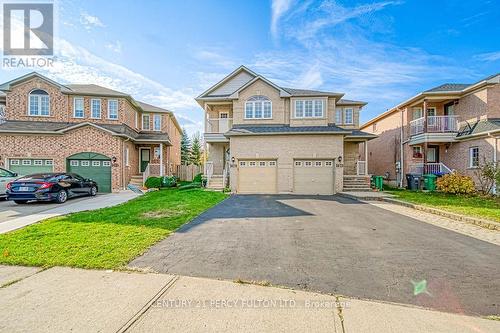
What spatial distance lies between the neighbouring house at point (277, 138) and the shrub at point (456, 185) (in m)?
4.41

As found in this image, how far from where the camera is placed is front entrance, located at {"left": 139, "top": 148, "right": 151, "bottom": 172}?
22.0 meters

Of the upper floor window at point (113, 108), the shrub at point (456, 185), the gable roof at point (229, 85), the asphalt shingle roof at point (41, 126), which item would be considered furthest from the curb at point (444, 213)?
the upper floor window at point (113, 108)

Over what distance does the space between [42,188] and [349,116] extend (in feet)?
70.9

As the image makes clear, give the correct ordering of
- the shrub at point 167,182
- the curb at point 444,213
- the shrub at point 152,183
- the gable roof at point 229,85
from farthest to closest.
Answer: the gable roof at point 229,85
the shrub at point 167,182
the shrub at point 152,183
the curb at point 444,213

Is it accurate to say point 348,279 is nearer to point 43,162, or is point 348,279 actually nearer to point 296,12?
point 296,12

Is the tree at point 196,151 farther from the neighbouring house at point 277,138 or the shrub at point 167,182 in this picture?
the neighbouring house at point 277,138

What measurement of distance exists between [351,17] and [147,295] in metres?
15.3

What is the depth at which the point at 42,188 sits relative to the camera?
35.4 feet

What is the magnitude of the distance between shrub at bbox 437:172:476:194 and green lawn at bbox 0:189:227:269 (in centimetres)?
1571

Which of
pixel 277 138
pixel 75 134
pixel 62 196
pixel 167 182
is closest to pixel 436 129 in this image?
pixel 277 138

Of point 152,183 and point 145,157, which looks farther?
point 145,157

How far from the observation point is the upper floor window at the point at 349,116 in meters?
21.4

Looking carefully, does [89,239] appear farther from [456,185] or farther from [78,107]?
[456,185]

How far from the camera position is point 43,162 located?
1648 centimetres
